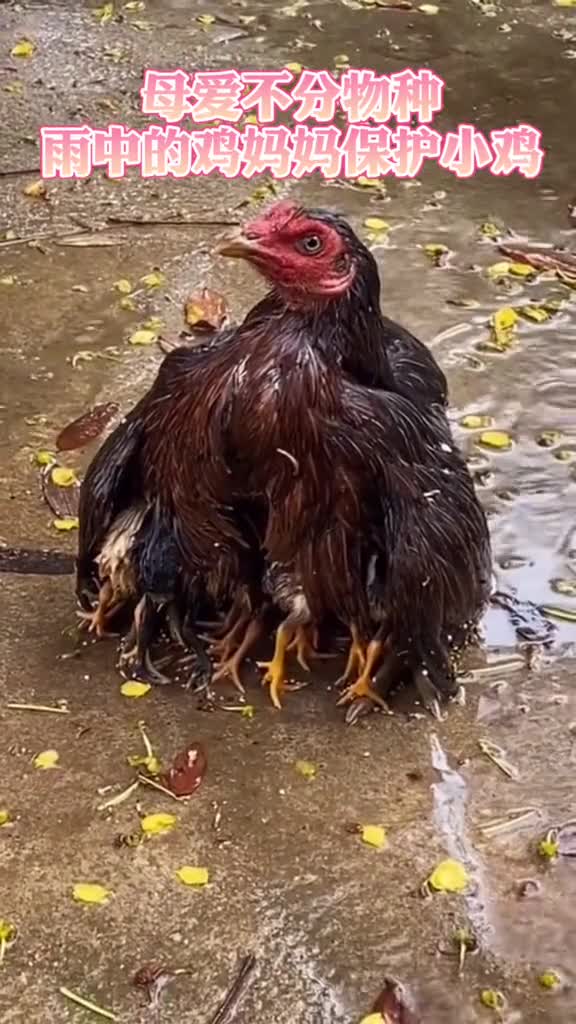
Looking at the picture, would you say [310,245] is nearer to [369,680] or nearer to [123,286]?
[369,680]

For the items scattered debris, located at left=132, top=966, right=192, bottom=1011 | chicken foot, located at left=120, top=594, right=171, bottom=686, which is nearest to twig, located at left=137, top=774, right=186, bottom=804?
chicken foot, located at left=120, top=594, right=171, bottom=686

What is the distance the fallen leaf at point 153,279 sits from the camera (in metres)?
4.80

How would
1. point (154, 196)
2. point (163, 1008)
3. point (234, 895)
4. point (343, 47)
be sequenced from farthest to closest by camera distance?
point (343, 47) < point (154, 196) < point (234, 895) < point (163, 1008)

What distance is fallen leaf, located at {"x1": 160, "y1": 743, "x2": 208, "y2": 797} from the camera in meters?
3.03

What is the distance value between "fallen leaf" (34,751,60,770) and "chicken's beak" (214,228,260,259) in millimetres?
1031

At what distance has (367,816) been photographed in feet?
9.76

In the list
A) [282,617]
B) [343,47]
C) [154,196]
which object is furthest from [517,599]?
[343,47]

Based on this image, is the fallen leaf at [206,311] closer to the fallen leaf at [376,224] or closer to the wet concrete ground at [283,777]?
the wet concrete ground at [283,777]

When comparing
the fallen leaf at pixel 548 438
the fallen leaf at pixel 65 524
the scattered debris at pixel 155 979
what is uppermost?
the fallen leaf at pixel 548 438

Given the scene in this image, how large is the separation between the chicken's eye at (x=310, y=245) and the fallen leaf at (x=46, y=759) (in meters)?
1.09

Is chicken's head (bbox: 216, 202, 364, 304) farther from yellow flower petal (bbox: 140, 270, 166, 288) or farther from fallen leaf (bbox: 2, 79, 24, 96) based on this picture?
fallen leaf (bbox: 2, 79, 24, 96)

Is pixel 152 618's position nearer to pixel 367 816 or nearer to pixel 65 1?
pixel 367 816

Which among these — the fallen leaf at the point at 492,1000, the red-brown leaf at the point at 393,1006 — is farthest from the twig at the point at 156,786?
the fallen leaf at the point at 492,1000

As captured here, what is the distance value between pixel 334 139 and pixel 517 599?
2.84 meters
